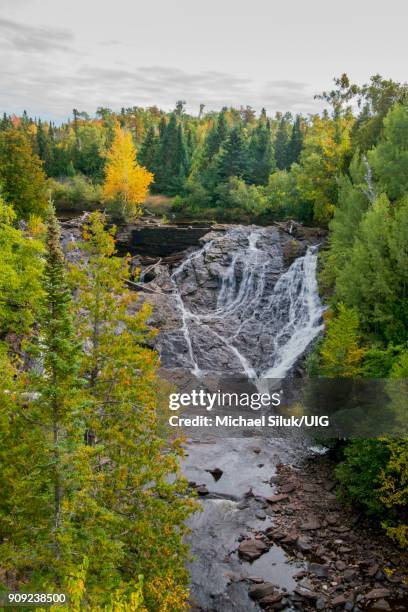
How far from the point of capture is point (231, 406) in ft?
99.5

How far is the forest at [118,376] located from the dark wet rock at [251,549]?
260 cm

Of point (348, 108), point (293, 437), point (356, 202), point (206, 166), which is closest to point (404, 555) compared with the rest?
point (293, 437)

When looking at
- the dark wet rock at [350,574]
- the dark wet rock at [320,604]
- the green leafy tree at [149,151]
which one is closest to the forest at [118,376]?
the dark wet rock at [350,574]

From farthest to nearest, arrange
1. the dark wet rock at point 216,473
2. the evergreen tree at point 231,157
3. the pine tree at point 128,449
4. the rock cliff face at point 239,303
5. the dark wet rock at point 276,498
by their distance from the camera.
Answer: the evergreen tree at point 231,157, the rock cliff face at point 239,303, the dark wet rock at point 216,473, the dark wet rock at point 276,498, the pine tree at point 128,449

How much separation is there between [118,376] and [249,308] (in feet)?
77.0

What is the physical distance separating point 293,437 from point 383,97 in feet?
91.5

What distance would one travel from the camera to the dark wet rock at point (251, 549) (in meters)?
17.6

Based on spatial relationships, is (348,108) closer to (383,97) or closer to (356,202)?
(383,97)

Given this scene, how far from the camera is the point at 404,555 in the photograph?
17047 millimetres

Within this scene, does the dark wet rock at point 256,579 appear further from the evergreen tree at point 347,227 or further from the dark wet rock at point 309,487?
the evergreen tree at point 347,227

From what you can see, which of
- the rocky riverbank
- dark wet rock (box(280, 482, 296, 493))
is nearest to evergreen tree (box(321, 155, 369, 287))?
dark wet rock (box(280, 482, 296, 493))

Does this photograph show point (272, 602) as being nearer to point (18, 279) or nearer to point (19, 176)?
point (18, 279)

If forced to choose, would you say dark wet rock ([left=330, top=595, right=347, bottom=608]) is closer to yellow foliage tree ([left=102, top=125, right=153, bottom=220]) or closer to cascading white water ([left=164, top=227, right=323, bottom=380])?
cascading white water ([left=164, top=227, right=323, bottom=380])

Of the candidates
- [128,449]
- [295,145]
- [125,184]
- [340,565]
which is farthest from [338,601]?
[295,145]
